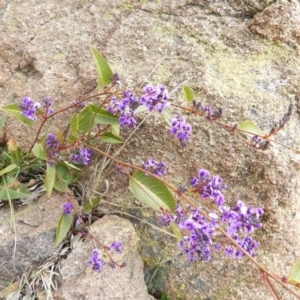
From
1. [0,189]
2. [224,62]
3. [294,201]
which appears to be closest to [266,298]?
[294,201]

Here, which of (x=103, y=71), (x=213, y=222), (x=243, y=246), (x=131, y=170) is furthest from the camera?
(x=131, y=170)

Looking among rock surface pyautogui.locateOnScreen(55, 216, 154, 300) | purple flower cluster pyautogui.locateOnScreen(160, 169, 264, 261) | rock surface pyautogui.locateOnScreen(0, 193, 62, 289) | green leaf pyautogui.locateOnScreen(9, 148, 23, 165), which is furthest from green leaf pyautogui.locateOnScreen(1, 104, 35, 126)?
purple flower cluster pyautogui.locateOnScreen(160, 169, 264, 261)

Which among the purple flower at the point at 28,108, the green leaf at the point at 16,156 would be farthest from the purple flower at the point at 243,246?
the green leaf at the point at 16,156

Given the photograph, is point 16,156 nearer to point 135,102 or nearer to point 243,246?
point 135,102

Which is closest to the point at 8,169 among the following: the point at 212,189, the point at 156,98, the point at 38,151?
the point at 38,151

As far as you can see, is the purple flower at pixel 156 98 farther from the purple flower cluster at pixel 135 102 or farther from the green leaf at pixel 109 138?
the green leaf at pixel 109 138

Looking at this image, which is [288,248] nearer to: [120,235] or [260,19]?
[120,235]
